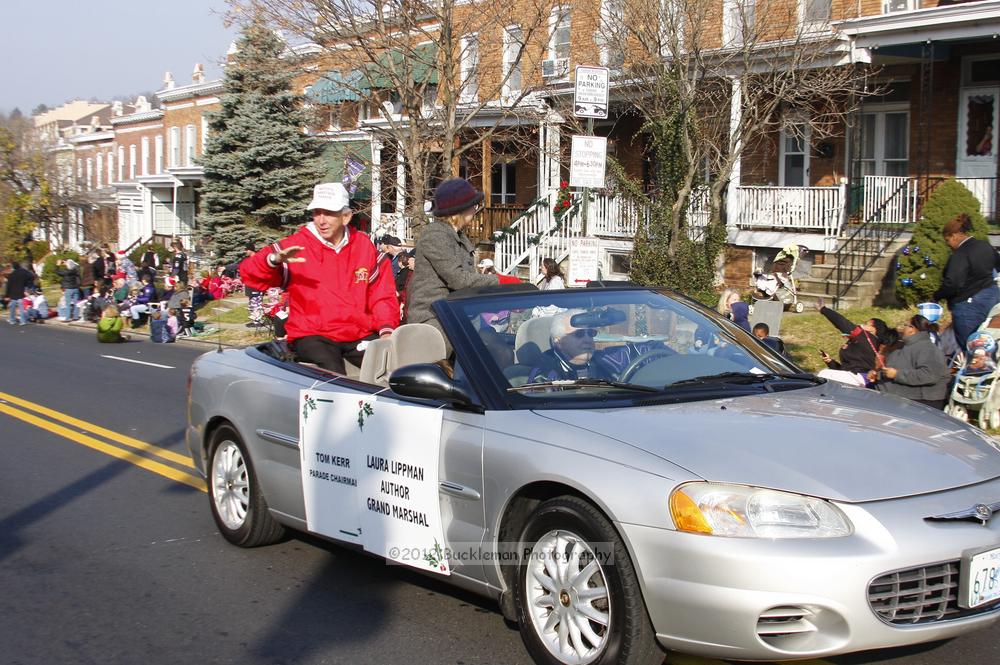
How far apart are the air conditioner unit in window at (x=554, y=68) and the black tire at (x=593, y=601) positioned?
690 inches

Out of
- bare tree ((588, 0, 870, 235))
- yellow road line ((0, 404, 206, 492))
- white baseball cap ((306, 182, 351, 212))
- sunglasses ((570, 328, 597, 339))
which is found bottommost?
yellow road line ((0, 404, 206, 492))

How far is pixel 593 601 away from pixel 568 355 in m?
1.25

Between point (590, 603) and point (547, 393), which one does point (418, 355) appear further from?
point (590, 603)

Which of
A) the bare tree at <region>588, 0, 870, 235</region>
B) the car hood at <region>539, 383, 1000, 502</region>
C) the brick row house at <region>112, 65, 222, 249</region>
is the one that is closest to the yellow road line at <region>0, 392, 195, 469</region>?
the car hood at <region>539, 383, 1000, 502</region>

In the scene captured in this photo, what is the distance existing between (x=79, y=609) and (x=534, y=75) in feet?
60.0

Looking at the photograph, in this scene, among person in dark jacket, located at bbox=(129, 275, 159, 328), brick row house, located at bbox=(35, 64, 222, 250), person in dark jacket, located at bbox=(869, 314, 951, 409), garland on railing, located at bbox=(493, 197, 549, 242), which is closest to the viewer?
person in dark jacket, located at bbox=(869, 314, 951, 409)

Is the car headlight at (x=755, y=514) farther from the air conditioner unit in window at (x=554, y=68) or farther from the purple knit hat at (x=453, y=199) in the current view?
the air conditioner unit in window at (x=554, y=68)

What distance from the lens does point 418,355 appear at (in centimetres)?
532

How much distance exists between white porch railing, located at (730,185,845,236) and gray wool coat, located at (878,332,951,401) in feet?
36.2

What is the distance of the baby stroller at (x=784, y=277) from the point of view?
59.7ft

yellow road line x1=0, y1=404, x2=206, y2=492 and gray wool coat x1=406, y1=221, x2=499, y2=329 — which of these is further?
yellow road line x1=0, y1=404, x2=206, y2=492

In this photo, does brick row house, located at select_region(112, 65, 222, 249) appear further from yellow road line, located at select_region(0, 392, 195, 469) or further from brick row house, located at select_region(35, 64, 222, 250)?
yellow road line, located at select_region(0, 392, 195, 469)

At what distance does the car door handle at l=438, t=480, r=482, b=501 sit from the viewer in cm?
431

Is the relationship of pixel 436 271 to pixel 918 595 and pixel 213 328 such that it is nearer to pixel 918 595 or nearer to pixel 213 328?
pixel 918 595
